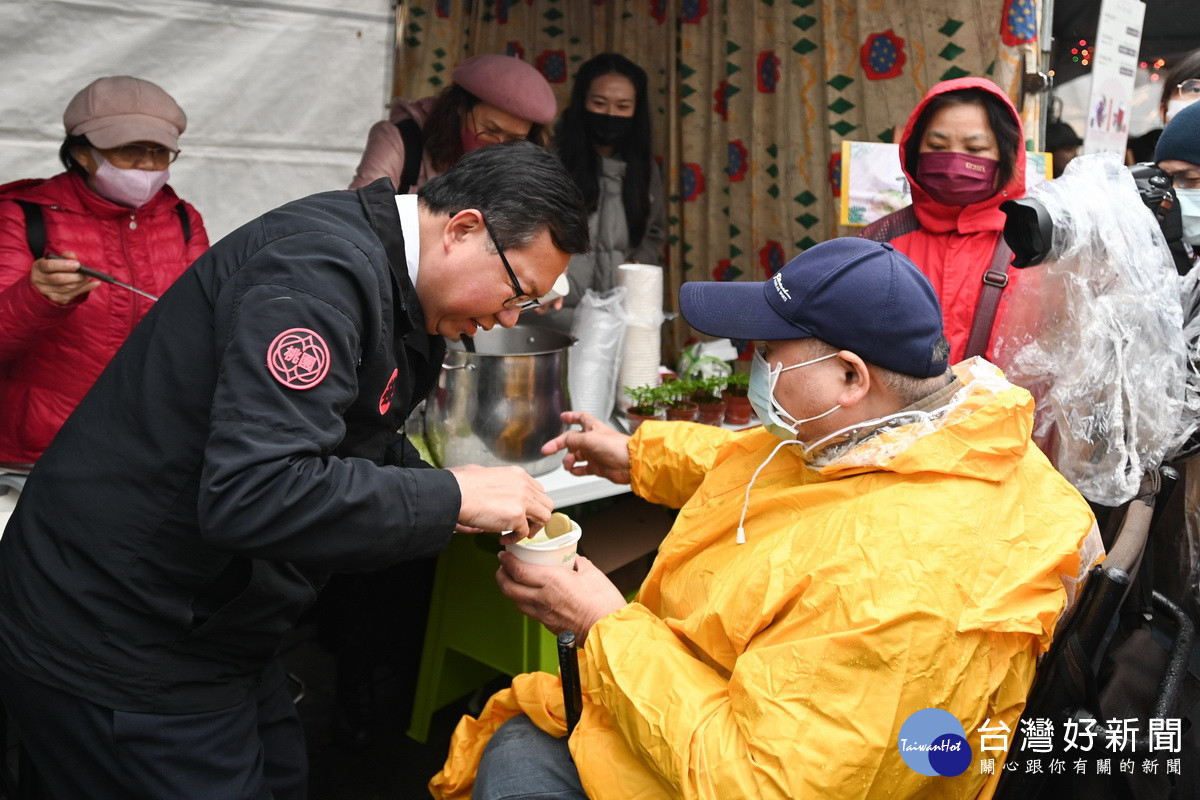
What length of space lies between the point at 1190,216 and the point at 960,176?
2.08 ft

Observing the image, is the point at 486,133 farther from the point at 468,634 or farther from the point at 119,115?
the point at 468,634

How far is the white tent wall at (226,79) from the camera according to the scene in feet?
9.89

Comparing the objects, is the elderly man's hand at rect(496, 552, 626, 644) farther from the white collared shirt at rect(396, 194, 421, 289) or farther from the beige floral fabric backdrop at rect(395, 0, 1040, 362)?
the beige floral fabric backdrop at rect(395, 0, 1040, 362)

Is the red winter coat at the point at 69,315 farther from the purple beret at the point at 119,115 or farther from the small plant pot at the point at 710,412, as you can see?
the small plant pot at the point at 710,412

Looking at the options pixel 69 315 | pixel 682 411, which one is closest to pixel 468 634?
pixel 682 411

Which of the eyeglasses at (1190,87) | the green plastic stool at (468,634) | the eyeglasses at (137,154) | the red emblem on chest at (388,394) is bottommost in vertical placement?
the green plastic stool at (468,634)

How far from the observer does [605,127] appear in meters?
4.02

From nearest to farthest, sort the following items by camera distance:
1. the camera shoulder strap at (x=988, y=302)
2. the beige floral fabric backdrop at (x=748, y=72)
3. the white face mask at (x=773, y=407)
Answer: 1. the white face mask at (x=773, y=407)
2. the camera shoulder strap at (x=988, y=302)
3. the beige floral fabric backdrop at (x=748, y=72)

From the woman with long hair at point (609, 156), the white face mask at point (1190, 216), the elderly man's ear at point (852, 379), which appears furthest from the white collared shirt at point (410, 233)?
the woman with long hair at point (609, 156)

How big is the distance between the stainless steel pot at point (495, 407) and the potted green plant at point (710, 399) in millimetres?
727

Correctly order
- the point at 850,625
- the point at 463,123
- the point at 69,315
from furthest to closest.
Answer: the point at 463,123 < the point at 69,315 < the point at 850,625

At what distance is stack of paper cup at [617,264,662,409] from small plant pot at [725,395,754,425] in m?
0.32

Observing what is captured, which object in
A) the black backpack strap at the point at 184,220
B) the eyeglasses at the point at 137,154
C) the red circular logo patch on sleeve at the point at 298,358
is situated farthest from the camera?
the black backpack strap at the point at 184,220

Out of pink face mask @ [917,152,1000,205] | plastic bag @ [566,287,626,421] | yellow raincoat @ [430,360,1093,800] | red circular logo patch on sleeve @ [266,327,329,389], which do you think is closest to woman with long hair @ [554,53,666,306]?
plastic bag @ [566,287,626,421]
